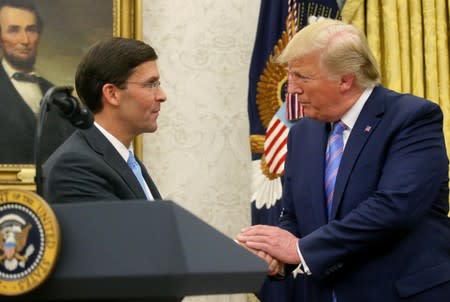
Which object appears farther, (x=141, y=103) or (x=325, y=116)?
(x=325, y=116)

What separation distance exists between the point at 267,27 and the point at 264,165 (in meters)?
0.78

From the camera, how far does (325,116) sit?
302 cm

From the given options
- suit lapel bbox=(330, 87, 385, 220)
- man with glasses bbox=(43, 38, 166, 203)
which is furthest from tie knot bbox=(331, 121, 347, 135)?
man with glasses bbox=(43, 38, 166, 203)

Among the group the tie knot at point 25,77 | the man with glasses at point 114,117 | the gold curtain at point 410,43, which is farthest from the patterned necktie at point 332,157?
the tie knot at point 25,77

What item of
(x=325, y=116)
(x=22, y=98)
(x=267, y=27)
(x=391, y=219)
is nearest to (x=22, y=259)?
(x=391, y=219)

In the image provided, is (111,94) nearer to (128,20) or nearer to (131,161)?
Result: (131,161)

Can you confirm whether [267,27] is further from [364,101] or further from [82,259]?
[82,259]

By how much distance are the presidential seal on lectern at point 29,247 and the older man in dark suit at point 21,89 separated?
2882 mm

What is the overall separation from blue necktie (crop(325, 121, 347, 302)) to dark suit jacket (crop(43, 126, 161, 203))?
0.85m

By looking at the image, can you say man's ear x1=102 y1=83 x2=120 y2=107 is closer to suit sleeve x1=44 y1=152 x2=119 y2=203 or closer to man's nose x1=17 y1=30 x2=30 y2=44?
suit sleeve x1=44 y1=152 x2=119 y2=203

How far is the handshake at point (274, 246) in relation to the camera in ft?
9.38

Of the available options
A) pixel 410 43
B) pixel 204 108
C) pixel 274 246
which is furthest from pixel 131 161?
pixel 410 43

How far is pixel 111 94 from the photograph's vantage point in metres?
2.60

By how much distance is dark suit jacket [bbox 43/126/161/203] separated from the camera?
2141 mm
